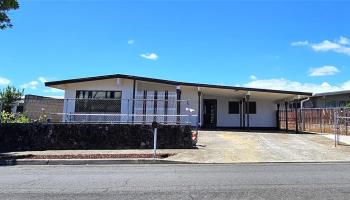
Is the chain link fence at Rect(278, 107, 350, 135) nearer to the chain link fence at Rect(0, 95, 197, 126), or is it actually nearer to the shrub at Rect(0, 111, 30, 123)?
the chain link fence at Rect(0, 95, 197, 126)

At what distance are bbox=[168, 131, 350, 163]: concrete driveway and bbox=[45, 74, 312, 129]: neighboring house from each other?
97.6 inches

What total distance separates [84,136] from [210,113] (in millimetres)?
12831

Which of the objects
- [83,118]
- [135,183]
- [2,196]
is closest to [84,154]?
[83,118]

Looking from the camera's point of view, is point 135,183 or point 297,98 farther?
point 297,98

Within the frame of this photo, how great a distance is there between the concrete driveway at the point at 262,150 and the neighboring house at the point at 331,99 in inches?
708

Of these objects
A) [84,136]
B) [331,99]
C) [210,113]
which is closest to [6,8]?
[84,136]

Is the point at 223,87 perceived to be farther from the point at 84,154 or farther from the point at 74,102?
the point at 84,154

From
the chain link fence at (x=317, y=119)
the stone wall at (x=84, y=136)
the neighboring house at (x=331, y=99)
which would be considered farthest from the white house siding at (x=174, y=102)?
the neighboring house at (x=331, y=99)

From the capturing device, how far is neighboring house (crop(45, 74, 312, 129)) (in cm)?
2231

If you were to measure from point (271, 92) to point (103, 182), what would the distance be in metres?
17.9

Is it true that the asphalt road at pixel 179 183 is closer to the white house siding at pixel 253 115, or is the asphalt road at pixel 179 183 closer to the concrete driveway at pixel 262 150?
the concrete driveway at pixel 262 150

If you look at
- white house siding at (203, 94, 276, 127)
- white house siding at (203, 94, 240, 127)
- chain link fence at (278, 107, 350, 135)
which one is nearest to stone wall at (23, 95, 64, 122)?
white house siding at (203, 94, 276, 127)

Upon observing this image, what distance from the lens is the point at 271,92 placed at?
84.6 feet

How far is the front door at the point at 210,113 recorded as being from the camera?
97.8ft
